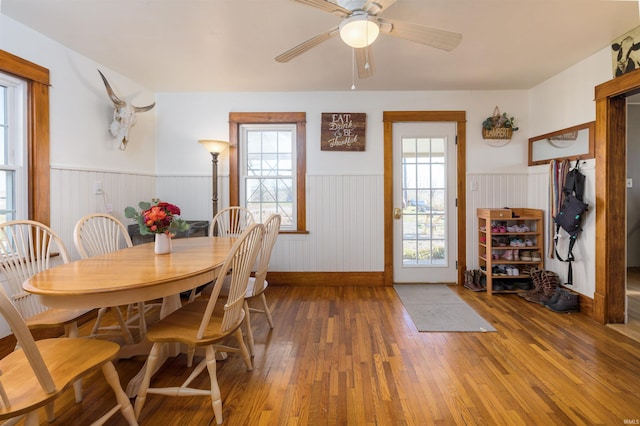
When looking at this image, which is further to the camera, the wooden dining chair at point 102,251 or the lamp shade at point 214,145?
the lamp shade at point 214,145

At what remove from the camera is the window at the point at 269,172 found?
3750mm

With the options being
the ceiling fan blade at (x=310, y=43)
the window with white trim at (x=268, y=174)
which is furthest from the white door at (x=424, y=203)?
the ceiling fan blade at (x=310, y=43)

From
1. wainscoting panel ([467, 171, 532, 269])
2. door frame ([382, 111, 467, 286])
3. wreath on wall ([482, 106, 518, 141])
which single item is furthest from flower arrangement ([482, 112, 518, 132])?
wainscoting panel ([467, 171, 532, 269])

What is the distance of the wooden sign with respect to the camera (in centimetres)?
367

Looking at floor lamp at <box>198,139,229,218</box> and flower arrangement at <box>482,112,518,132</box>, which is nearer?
Answer: floor lamp at <box>198,139,229,218</box>

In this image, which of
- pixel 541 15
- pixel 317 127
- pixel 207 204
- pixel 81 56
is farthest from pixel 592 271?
pixel 81 56

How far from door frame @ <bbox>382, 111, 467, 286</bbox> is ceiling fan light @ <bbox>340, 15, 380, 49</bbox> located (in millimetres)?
2074

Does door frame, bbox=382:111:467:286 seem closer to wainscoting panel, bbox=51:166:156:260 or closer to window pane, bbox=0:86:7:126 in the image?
wainscoting panel, bbox=51:166:156:260

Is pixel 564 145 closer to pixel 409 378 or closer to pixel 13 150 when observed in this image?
pixel 409 378

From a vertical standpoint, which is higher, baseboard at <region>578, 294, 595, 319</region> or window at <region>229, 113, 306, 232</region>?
window at <region>229, 113, 306, 232</region>

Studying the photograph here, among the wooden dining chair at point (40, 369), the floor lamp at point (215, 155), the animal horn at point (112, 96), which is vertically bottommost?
the wooden dining chair at point (40, 369)

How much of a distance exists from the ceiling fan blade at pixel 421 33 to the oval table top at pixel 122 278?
1.66 m

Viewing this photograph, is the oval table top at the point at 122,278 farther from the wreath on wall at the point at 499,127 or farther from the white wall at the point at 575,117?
the wreath on wall at the point at 499,127

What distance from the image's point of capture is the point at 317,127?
372 cm
